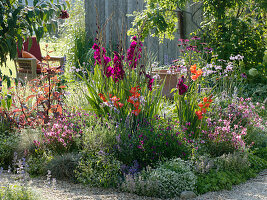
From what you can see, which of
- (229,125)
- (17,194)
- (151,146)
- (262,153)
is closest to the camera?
(17,194)

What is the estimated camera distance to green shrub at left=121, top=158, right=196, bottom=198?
3.04m

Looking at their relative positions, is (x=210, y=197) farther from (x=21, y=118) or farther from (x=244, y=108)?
(x=21, y=118)

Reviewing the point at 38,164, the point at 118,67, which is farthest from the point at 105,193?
the point at 118,67

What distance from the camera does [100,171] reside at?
329 centimetres

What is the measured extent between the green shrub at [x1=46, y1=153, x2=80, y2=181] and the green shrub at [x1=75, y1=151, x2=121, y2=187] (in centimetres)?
6

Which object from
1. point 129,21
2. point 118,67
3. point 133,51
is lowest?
point 118,67

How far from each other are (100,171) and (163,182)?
1.98 feet

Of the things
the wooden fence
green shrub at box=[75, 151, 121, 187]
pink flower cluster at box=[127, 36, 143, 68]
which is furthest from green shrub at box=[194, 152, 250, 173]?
the wooden fence

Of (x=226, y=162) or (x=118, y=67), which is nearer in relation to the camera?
(x=226, y=162)

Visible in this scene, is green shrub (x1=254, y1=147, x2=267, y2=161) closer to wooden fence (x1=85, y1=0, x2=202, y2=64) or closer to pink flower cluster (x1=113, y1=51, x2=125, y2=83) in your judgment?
pink flower cluster (x1=113, y1=51, x2=125, y2=83)

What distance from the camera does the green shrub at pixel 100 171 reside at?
320cm

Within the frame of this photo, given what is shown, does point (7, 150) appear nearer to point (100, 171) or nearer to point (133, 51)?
point (100, 171)

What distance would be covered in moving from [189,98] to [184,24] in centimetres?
474

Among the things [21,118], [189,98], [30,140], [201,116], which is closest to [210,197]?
[201,116]
